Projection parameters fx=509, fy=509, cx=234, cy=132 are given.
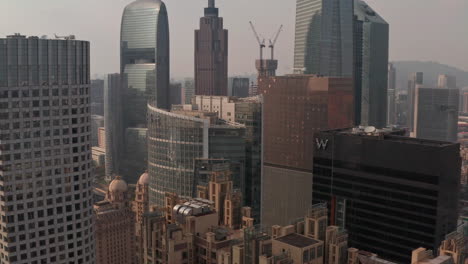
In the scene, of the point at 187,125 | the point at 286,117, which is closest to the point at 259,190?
the point at 187,125

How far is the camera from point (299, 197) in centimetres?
16800

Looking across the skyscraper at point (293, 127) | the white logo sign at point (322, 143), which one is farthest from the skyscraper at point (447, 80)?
the white logo sign at point (322, 143)

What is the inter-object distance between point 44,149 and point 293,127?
348 ft

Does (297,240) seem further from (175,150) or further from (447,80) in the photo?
(447,80)

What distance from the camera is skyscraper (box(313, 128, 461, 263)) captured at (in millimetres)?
82062

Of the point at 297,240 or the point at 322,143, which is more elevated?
the point at 322,143

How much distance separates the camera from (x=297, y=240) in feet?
163

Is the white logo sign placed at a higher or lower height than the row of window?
lower

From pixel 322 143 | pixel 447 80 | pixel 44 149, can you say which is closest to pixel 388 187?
pixel 322 143

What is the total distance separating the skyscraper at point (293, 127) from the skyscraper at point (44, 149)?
3528 inches

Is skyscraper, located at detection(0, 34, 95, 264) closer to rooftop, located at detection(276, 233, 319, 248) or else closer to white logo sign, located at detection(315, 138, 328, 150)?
white logo sign, located at detection(315, 138, 328, 150)

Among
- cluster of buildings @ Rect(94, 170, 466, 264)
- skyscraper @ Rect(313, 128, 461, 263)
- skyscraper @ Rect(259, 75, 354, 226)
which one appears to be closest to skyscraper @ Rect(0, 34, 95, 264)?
cluster of buildings @ Rect(94, 170, 466, 264)

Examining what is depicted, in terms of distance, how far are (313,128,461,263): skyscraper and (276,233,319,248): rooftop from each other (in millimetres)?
39704

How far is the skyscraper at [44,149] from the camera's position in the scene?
7644 cm
